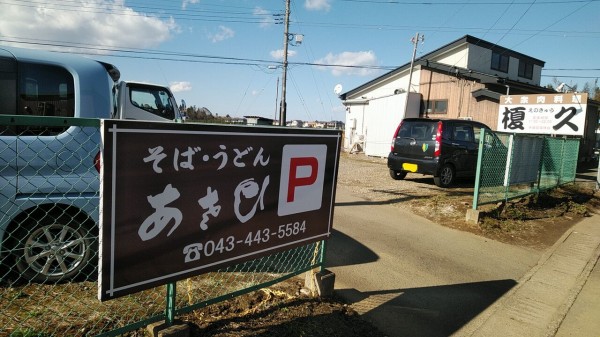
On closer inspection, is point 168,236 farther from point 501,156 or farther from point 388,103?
point 388,103

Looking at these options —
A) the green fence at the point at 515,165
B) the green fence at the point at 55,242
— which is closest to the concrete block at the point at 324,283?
the green fence at the point at 55,242

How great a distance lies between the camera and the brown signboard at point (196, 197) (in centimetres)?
183

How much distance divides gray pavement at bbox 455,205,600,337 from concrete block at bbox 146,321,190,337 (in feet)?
7.09

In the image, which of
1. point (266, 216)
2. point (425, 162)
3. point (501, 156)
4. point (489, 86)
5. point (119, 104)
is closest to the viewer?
point (266, 216)

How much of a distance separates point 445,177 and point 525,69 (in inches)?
795

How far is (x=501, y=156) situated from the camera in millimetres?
6730

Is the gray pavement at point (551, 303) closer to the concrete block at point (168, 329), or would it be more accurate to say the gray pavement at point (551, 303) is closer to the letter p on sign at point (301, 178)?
the letter p on sign at point (301, 178)

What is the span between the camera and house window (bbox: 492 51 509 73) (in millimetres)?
21906

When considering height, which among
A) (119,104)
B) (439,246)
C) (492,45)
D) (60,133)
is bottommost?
(439,246)

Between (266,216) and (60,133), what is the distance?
1.82m

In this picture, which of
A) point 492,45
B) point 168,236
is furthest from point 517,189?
point 492,45

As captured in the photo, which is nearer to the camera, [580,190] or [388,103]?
[580,190]

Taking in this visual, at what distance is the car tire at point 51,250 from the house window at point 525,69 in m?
27.7

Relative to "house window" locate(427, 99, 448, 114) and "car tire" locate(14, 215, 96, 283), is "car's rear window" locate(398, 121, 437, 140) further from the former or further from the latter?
"house window" locate(427, 99, 448, 114)
